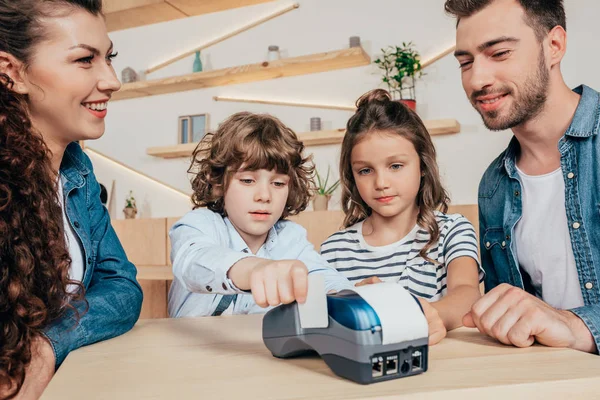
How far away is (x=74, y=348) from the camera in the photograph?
2.74ft

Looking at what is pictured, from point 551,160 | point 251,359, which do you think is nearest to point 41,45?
point 251,359

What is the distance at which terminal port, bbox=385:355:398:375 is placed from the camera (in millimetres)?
562

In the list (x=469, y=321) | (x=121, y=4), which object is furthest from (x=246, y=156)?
(x=121, y=4)

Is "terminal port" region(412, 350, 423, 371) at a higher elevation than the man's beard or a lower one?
lower

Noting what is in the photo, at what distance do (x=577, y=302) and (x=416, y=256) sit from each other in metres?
0.45

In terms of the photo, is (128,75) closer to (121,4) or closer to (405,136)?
(121,4)

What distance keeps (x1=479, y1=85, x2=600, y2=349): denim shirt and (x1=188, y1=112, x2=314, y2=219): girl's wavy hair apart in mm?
600

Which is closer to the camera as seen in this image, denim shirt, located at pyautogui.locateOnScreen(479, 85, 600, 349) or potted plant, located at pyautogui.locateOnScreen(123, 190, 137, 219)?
denim shirt, located at pyautogui.locateOnScreen(479, 85, 600, 349)

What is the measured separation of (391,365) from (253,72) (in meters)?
3.97

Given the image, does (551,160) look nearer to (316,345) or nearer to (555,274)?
A: (555,274)

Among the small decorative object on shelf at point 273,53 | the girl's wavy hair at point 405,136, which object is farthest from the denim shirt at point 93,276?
the small decorative object on shelf at point 273,53

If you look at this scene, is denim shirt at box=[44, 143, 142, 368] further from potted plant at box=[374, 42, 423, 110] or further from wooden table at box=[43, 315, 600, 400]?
potted plant at box=[374, 42, 423, 110]

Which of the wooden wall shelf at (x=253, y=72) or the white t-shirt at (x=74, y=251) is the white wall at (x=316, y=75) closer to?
the wooden wall shelf at (x=253, y=72)

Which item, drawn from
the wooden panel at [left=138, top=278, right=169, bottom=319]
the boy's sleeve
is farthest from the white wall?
the boy's sleeve
